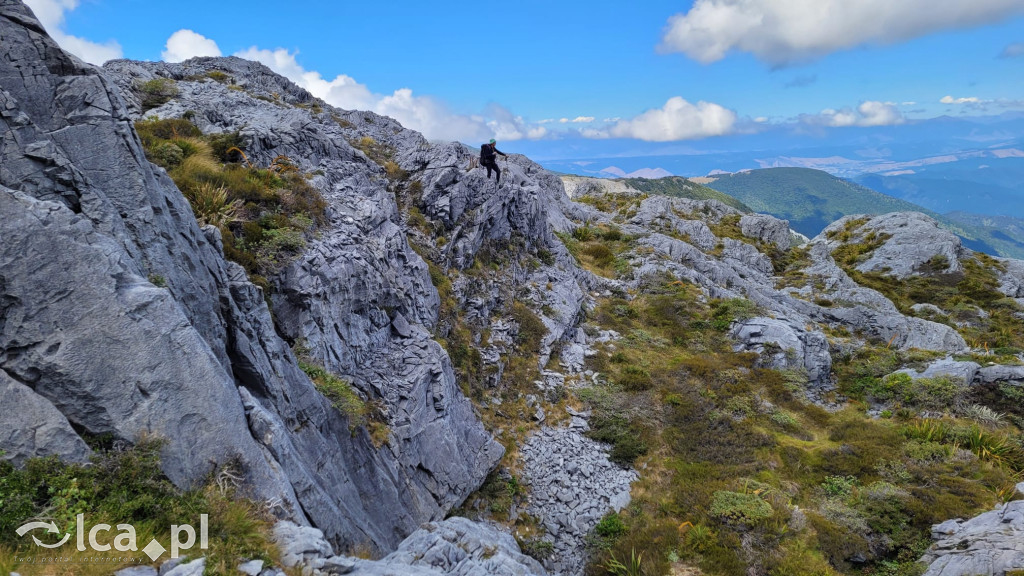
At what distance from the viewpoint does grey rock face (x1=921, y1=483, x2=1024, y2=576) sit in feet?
29.0

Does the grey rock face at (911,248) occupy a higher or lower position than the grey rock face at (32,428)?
lower

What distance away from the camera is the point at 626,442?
1597 cm

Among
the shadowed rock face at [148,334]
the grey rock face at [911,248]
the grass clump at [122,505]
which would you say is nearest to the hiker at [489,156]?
the shadowed rock face at [148,334]

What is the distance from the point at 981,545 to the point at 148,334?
17.1 meters

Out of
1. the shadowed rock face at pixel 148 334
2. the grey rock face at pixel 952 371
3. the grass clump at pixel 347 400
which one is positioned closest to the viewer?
the shadowed rock face at pixel 148 334

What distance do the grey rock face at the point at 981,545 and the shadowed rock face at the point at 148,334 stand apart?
40.3ft

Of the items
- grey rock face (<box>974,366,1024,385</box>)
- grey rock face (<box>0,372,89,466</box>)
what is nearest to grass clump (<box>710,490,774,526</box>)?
grey rock face (<box>974,366,1024,385</box>)

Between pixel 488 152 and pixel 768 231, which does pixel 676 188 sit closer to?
pixel 768 231

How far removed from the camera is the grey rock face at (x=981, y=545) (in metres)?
8.85

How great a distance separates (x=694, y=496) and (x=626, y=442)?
3.15 metres

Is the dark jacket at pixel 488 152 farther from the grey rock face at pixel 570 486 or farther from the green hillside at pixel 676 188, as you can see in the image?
the green hillside at pixel 676 188

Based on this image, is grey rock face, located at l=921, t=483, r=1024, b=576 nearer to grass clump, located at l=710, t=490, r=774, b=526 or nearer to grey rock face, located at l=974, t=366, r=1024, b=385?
grass clump, located at l=710, t=490, r=774, b=526

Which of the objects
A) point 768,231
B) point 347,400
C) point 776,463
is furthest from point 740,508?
point 768,231

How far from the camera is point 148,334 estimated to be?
586 centimetres
